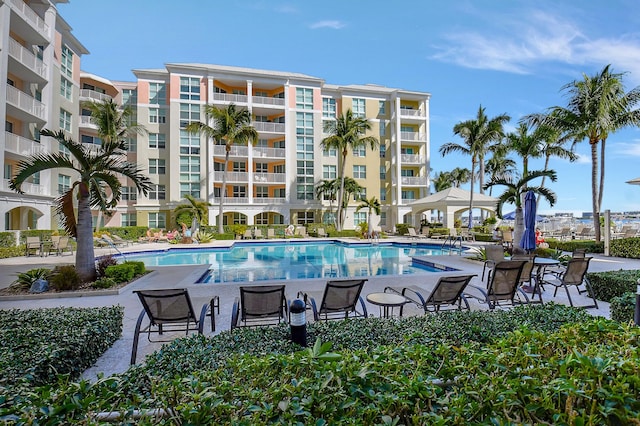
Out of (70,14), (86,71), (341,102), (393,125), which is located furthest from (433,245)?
(86,71)

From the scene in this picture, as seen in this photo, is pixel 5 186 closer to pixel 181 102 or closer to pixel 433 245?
pixel 181 102

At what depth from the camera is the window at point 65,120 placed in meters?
24.4

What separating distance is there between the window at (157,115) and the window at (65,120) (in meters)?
6.59

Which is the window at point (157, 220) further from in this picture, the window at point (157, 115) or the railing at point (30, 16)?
the railing at point (30, 16)

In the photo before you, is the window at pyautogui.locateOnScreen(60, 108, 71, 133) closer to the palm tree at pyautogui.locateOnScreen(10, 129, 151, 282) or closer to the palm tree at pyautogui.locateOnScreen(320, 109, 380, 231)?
the palm tree at pyautogui.locateOnScreen(10, 129, 151, 282)

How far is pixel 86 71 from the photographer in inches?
1182

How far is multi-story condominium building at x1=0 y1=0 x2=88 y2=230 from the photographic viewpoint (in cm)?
1756

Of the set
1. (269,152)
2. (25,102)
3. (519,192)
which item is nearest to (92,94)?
(25,102)

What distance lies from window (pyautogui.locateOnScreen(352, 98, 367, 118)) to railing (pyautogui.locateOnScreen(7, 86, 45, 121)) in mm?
26546

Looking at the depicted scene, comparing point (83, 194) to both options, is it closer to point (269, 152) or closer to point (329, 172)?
point (269, 152)

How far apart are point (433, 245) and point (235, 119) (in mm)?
18464

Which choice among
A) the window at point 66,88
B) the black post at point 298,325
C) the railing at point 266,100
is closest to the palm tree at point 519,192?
the black post at point 298,325

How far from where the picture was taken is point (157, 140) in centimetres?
3083

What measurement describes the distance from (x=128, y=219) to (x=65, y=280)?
83.1 feet
